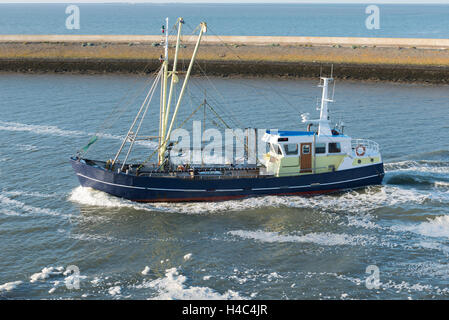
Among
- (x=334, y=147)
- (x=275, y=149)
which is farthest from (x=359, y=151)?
(x=275, y=149)

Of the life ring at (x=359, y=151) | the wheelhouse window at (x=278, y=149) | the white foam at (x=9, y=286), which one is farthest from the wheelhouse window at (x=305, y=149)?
the white foam at (x=9, y=286)

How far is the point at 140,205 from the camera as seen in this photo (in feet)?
92.7

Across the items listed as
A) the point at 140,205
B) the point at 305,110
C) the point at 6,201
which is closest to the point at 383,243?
the point at 140,205

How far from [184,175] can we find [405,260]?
12557 mm

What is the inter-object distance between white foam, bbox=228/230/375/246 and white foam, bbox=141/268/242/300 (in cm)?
490

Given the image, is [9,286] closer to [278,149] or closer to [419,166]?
[278,149]

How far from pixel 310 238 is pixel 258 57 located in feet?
158

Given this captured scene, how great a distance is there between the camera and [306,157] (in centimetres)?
2953

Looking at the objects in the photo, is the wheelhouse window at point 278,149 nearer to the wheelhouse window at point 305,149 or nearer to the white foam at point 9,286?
the wheelhouse window at point 305,149

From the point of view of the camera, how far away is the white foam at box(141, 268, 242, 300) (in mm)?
19672

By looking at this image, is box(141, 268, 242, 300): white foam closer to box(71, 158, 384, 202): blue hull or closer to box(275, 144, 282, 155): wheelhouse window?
box(71, 158, 384, 202): blue hull

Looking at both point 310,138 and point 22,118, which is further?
point 22,118

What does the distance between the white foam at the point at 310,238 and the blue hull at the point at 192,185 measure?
3869 mm
